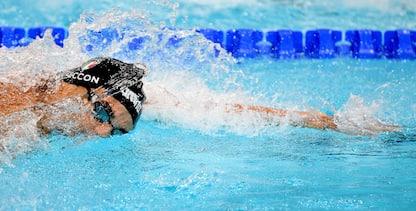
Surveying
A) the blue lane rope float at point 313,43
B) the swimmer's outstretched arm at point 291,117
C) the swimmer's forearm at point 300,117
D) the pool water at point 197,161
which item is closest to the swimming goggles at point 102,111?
the pool water at point 197,161

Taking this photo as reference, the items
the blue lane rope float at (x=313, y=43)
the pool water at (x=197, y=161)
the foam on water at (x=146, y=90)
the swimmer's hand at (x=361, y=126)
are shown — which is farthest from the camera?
the blue lane rope float at (x=313, y=43)

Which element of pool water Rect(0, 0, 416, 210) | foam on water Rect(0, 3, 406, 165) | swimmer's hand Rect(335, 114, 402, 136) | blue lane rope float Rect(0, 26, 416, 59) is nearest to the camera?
pool water Rect(0, 0, 416, 210)

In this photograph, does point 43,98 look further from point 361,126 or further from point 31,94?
point 361,126

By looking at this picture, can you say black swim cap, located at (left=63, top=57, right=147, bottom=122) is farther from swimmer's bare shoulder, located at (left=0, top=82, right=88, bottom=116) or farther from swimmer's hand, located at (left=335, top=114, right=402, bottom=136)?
swimmer's hand, located at (left=335, top=114, right=402, bottom=136)

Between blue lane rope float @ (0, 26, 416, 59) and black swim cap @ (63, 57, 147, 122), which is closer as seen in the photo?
black swim cap @ (63, 57, 147, 122)

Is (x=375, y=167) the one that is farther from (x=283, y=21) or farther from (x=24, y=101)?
(x=283, y=21)

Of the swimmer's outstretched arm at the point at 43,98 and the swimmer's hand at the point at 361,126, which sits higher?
the swimmer's outstretched arm at the point at 43,98

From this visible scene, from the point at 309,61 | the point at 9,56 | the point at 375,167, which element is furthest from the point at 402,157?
the point at 309,61

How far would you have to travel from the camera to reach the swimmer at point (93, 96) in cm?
221

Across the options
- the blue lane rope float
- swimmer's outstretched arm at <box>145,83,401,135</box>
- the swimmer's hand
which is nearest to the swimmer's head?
swimmer's outstretched arm at <box>145,83,401,135</box>

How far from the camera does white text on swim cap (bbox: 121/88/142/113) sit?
7.29ft

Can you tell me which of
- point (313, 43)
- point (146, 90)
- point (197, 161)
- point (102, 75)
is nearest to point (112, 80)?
point (102, 75)

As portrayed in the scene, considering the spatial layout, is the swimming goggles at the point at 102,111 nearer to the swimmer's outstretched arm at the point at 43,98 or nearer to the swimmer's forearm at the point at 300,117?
the swimmer's outstretched arm at the point at 43,98

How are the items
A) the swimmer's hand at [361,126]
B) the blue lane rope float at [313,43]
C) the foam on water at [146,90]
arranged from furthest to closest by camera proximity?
the blue lane rope float at [313,43] < the swimmer's hand at [361,126] < the foam on water at [146,90]
